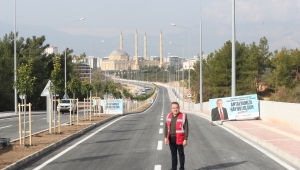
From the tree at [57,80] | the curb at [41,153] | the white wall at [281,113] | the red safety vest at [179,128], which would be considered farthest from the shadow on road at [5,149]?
the white wall at [281,113]

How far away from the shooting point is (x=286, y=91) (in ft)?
204

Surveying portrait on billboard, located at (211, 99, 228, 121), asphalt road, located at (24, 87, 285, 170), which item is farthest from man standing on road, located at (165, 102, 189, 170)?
portrait on billboard, located at (211, 99, 228, 121)

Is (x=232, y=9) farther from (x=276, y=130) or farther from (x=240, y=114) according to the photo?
(x=276, y=130)

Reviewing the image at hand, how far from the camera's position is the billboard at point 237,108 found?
26.7m

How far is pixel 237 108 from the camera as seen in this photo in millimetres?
26750

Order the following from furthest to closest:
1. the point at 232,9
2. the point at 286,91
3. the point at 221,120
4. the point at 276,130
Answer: the point at 286,91 < the point at 232,9 < the point at 221,120 < the point at 276,130

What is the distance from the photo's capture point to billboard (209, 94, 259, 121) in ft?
87.5

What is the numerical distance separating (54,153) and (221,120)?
13.9 meters

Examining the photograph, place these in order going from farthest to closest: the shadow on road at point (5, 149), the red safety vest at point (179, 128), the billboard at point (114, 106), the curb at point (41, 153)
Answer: the billboard at point (114, 106) → the shadow on road at point (5, 149) → the curb at point (41, 153) → the red safety vest at point (179, 128)

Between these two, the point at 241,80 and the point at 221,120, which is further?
the point at 241,80

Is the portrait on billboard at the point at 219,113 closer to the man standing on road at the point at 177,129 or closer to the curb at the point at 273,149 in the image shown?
the curb at the point at 273,149

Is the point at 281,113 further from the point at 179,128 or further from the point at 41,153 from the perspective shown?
the point at 179,128

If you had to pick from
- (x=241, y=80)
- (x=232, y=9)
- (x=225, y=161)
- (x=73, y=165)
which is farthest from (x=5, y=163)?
(x=241, y=80)

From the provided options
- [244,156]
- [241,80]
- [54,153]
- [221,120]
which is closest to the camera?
[244,156]
